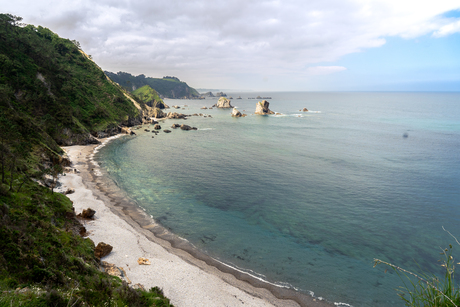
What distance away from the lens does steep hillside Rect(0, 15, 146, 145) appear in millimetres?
68750

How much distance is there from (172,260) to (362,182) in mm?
45710

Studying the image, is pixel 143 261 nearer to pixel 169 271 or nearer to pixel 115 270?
pixel 115 270

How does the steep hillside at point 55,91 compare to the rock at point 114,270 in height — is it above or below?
above

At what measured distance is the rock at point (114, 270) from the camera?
23658 millimetres

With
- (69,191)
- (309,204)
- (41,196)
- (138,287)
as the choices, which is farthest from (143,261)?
(309,204)

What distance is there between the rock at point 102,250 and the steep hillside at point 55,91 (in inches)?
1528

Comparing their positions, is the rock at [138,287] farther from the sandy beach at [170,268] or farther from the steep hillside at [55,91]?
the steep hillside at [55,91]

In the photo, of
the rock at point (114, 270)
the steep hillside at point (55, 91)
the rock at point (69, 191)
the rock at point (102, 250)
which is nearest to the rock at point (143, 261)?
the rock at point (114, 270)

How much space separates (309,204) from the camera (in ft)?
143

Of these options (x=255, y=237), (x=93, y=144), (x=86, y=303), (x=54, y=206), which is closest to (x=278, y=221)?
(x=255, y=237)

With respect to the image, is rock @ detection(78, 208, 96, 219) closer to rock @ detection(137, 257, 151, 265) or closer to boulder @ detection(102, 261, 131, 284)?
boulder @ detection(102, 261, 131, 284)

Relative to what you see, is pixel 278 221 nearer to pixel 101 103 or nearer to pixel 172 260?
pixel 172 260

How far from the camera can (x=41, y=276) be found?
52.7 feet

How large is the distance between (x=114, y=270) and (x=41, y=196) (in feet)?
47.9
